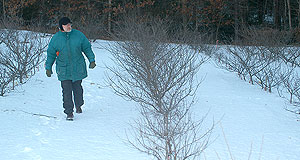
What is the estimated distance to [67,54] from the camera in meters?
5.29

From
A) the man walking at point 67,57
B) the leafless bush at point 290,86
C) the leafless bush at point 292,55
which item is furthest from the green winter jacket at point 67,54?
the leafless bush at point 292,55

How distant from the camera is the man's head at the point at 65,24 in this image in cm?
515

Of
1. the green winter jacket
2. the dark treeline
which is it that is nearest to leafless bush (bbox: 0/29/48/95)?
the green winter jacket

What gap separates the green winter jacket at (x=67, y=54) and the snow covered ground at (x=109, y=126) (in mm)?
637

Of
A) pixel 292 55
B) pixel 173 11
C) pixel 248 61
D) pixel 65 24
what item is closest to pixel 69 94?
pixel 65 24

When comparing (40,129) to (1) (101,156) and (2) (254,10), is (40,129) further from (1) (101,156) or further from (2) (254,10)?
(2) (254,10)

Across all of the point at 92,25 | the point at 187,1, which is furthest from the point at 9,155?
the point at 187,1

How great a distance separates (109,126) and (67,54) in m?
1.16

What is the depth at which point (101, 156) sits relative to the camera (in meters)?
3.80

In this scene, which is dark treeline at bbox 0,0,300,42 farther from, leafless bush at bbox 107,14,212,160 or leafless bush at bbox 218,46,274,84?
leafless bush at bbox 107,14,212,160

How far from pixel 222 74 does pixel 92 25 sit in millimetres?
7887

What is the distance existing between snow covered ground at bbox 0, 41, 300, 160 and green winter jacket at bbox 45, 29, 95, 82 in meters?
0.64

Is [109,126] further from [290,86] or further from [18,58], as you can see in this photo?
[290,86]

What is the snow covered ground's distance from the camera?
13.0 feet
